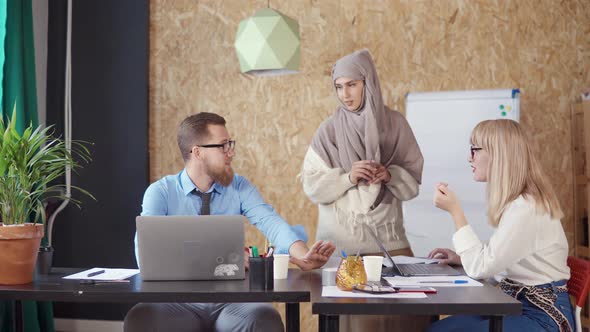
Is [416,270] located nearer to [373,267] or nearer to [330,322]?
[373,267]

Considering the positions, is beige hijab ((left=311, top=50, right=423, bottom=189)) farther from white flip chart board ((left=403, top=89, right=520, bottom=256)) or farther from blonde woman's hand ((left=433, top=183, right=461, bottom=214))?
blonde woman's hand ((left=433, top=183, right=461, bottom=214))

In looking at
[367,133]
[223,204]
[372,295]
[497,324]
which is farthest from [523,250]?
[367,133]

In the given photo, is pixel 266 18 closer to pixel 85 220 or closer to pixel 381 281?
pixel 381 281

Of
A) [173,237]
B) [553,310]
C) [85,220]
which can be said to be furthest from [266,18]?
[85,220]

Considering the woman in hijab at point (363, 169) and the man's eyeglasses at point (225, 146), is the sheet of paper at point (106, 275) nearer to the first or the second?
the man's eyeglasses at point (225, 146)

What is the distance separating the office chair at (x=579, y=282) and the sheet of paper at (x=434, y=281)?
0.36m

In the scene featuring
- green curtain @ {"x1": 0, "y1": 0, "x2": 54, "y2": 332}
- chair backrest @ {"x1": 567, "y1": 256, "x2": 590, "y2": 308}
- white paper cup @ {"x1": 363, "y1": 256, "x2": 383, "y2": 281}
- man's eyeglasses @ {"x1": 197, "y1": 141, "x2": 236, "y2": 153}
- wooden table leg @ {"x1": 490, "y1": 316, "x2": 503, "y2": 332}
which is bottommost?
wooden table leg @ {"x1": 490, "y1": 316, "x2": 503, "y2": 332}

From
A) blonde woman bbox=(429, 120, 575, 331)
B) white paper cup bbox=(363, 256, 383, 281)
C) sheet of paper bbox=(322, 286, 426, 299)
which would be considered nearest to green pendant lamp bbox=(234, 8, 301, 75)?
blonde woman bbox=(429, 120, 575, 331)

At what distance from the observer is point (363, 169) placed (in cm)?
349

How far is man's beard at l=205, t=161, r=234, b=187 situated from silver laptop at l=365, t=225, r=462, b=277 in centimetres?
71

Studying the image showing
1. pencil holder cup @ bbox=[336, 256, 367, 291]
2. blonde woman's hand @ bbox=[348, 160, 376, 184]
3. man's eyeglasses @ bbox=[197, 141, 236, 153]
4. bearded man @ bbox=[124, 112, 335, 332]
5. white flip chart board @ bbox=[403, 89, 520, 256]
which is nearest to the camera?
pencil holder cup @ bbox=[336, 256, 367, 291]

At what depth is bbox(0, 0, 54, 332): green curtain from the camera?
157 inches

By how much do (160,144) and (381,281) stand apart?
289 cm

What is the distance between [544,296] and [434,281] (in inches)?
14.2
